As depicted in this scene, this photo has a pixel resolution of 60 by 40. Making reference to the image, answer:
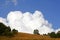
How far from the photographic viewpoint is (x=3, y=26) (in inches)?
2598

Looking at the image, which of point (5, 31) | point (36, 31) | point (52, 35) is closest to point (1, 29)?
point (5, 31)

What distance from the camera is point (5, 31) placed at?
211 feet

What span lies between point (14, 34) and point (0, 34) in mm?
5278

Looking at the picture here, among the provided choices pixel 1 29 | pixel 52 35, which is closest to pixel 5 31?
pixel 1 29

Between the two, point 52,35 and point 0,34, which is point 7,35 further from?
point 52,35

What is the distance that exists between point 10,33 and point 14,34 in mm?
4369

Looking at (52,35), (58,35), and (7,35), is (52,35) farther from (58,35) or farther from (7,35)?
(7,35)

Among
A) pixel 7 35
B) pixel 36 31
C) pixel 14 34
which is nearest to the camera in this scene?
pixel 7 35

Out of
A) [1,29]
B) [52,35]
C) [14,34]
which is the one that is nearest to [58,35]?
[52,35]

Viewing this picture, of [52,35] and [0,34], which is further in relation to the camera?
[52,35]

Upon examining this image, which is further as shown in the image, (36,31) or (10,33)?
(36,31)

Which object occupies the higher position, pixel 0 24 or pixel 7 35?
pixel 0 24

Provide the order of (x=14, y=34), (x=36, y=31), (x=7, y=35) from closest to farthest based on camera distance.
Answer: (x=7, y=35), (x=14, y=34), (x=36, y=31)

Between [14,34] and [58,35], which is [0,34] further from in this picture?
[58,35]
